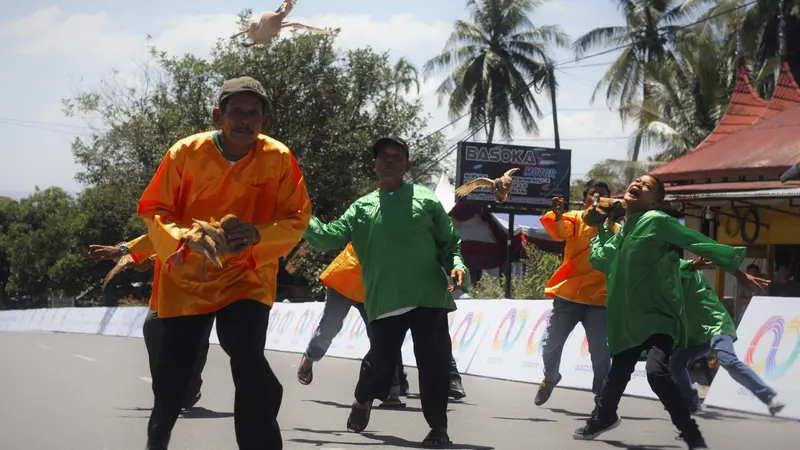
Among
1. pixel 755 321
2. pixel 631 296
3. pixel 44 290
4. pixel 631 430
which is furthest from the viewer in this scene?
pixel 44 290

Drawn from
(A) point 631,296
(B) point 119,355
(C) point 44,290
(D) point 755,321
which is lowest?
(C) point 44,290

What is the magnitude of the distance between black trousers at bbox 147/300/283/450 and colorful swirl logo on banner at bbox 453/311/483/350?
9419 millimetres

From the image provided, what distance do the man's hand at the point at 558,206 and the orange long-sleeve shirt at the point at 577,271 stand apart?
28 cm

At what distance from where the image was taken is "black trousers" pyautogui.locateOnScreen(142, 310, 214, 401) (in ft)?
17.5

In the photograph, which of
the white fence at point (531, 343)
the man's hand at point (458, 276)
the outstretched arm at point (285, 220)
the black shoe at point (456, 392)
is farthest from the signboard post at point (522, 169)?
the outstretched arm at point (285, 220)

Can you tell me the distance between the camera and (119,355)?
16656 mm

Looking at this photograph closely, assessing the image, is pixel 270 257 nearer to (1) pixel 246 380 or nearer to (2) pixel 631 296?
(1) pixel 246 380

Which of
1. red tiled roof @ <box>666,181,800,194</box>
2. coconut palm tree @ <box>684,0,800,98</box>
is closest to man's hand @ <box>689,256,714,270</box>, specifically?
red tiled roof @ <box>666,181,800,194</box>

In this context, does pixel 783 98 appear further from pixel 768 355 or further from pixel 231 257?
pixel 231 257

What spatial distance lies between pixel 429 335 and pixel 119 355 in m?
10.9

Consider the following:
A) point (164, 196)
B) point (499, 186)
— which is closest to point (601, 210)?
point (499, 186)

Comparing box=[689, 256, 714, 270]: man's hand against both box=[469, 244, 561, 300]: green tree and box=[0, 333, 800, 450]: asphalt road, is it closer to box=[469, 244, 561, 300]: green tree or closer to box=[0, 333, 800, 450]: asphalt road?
box=[0, 333, 800, 450]: asphalt road

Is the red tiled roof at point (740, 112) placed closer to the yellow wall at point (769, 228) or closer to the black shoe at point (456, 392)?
the yellow wall at point (769, 228)

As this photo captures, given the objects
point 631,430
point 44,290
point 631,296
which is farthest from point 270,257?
point 44,290
